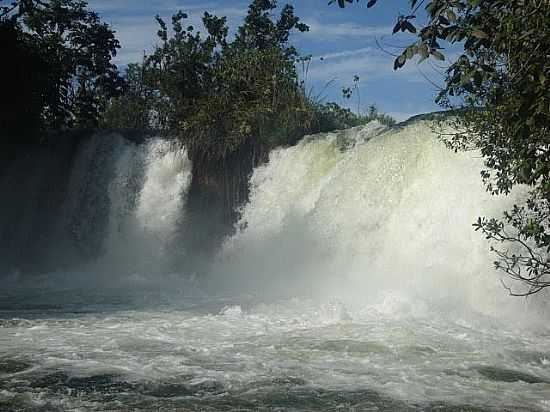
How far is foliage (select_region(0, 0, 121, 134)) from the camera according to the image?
17125 mm

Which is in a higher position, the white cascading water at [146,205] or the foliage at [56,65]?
the foliage at [56,65]

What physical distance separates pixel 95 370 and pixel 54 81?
1458 centimetres

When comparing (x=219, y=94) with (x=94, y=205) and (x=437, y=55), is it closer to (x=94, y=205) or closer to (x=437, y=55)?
(x=94, y=205)

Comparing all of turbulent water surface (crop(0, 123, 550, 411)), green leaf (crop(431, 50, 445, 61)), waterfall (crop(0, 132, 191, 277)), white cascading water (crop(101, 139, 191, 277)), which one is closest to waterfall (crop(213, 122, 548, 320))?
turbulent water surface (crop(0, 123, 550, 411))

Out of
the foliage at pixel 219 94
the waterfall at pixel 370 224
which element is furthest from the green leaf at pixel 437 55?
the foliage at pixel 219 94

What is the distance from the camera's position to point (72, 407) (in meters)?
5.46

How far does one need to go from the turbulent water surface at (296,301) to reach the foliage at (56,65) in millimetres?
2058

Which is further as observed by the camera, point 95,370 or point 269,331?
point 269,331

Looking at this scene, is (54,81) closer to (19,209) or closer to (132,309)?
(19,209)

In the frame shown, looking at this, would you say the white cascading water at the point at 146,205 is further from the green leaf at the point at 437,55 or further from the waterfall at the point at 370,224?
the green leaf at the point at 437,55

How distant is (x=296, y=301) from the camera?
36.4 ft

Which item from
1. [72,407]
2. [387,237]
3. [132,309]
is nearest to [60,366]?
[72,407]

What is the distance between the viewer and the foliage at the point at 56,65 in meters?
17.1

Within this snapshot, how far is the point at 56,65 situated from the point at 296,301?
1229 centimetres
